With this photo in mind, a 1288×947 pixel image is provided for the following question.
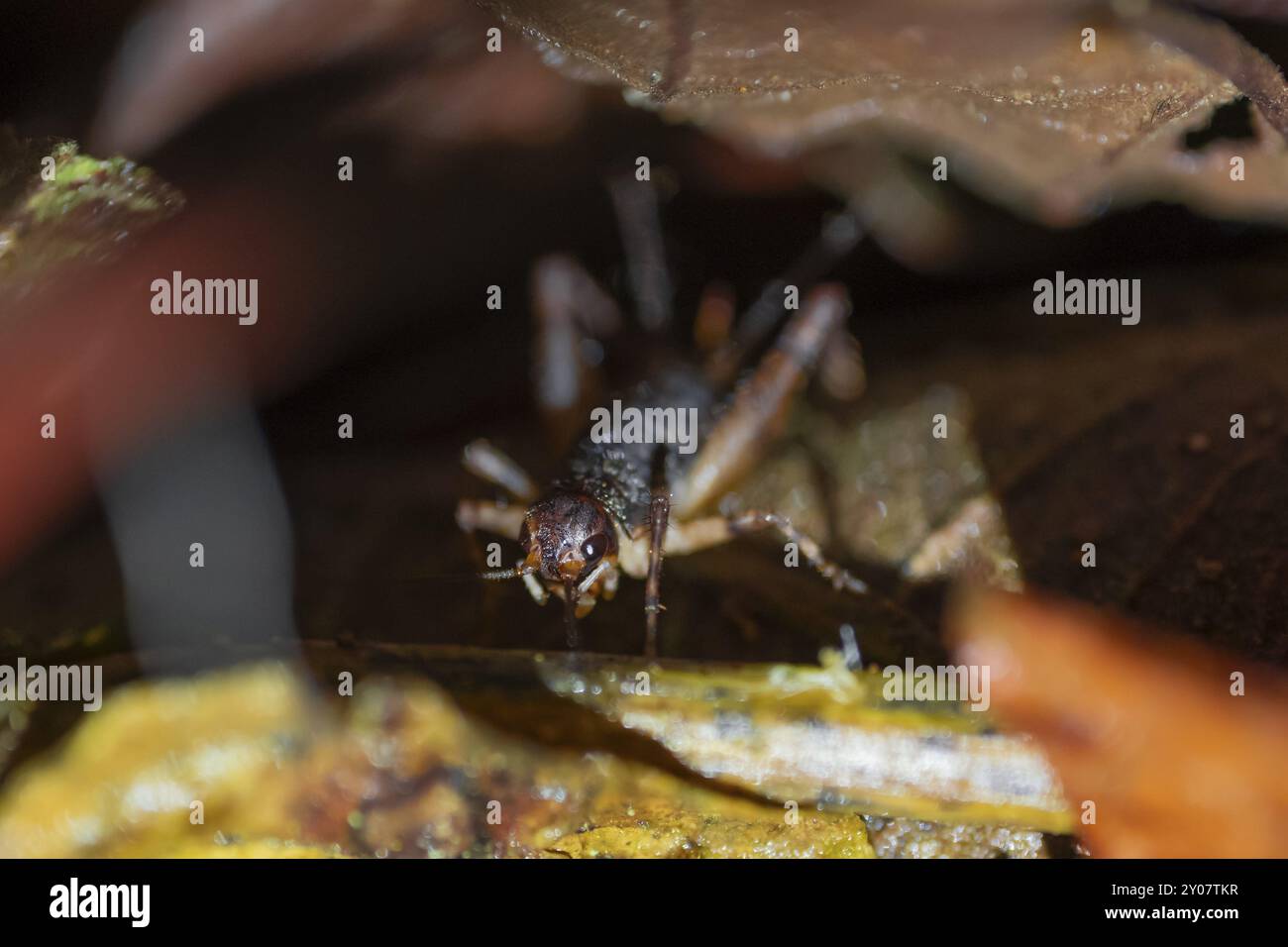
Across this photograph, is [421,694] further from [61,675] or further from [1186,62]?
[1186,62]

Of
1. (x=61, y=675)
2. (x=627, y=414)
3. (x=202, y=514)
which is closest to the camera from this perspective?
(x=61, y=675)

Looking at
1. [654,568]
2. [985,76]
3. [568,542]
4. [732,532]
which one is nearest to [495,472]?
[568,542]

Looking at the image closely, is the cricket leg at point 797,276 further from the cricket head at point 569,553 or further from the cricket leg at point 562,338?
the cricket head at point 569,553

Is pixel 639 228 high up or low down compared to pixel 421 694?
up

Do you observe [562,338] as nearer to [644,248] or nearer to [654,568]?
[644,248]

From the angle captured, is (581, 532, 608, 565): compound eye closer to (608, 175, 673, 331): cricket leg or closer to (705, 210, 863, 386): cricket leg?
(705, 210, 863, 386): cricket leg

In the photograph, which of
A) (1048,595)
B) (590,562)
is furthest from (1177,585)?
(590,562)

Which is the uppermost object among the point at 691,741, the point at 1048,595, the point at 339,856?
the point at 1048,595
